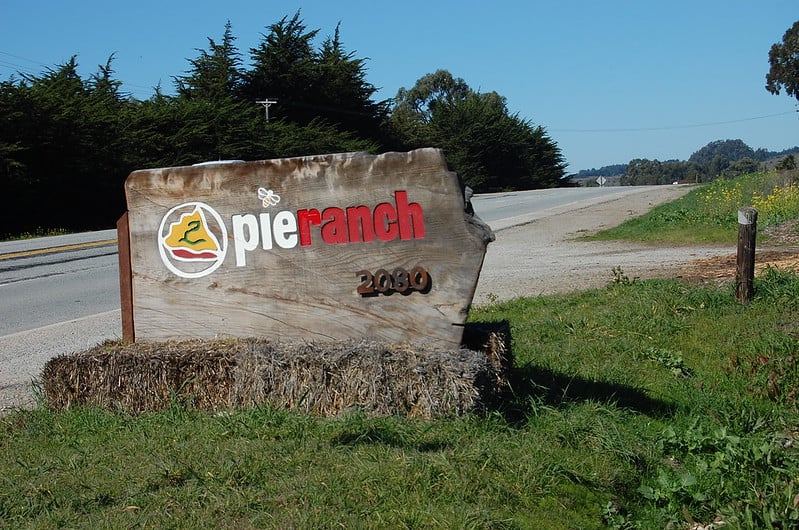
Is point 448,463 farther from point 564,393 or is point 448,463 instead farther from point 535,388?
point 535,388

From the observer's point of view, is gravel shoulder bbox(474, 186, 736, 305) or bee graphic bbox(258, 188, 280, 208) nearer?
bee graphic bbox(258, 188, 280, 208)

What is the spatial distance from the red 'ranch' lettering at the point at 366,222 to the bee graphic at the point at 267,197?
0.54 feet

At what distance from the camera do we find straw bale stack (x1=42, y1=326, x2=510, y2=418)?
14.8 ft

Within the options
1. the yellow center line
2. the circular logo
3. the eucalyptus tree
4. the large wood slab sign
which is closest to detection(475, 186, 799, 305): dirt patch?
the large wood slab sign

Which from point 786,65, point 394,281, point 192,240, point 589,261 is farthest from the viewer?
point 786,65

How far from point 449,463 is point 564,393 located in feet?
5.77

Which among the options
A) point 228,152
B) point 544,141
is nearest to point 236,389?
point 228,152

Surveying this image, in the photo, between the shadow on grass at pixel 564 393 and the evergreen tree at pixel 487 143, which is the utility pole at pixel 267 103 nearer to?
the evergreen tree at pixel 487 143

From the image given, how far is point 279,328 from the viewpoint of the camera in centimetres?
517

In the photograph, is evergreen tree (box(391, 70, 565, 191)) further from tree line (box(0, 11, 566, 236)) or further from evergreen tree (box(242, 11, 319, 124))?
evergreen tree (box(242, 11, 319, 124))

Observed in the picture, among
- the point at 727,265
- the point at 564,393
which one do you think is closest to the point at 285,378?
the point at 564,393

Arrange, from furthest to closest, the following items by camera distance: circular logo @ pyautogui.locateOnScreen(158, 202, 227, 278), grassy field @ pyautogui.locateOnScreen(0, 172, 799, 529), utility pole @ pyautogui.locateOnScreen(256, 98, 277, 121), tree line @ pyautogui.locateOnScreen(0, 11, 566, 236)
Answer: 1. utility pole @ pyautogui.locateOnScreen(256, 98, 277, 121)
2. tree line @ pyautogui.locateOnScreen(0, 11, 566, 236)
3. circular logo @ pyautogui.locateOnScreen(158, 202, 227, 278)
4. grassy field @ pyautogui.locateOnScreen(0, 172, 799, 529)

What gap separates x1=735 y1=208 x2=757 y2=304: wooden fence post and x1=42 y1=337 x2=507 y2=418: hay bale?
4.60 metres

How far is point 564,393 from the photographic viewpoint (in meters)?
5.46
